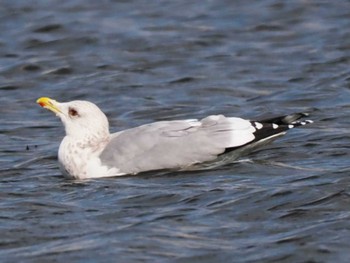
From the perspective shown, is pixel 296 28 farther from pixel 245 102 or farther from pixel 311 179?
pixel 311 179

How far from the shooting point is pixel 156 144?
1036 centimetres

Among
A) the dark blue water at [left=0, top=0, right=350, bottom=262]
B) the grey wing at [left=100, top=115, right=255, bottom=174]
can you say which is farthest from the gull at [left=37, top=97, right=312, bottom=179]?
the dark blue water at [left=0, top=0, right=350, bottom=262]

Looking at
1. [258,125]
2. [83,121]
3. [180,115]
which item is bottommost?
[180,115]

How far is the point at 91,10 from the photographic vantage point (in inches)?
702

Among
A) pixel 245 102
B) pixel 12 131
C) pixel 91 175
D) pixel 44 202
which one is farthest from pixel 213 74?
pixel 44 202

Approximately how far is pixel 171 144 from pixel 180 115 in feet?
8.56

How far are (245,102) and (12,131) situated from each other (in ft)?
7.82

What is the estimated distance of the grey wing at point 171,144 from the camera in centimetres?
1037

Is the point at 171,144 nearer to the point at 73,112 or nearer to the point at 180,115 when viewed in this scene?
the point at 73,112

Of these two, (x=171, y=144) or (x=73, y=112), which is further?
(x=73, y=112)

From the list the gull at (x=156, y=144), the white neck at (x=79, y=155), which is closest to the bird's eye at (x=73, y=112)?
the gull at (x=156, y=144)

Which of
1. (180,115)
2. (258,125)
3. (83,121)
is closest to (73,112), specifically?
(83,121)

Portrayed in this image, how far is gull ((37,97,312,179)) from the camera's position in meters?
10.4

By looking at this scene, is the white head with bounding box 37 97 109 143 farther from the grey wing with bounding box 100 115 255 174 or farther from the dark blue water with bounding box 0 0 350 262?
the dark blue water with bounding box 0 0 350 262
